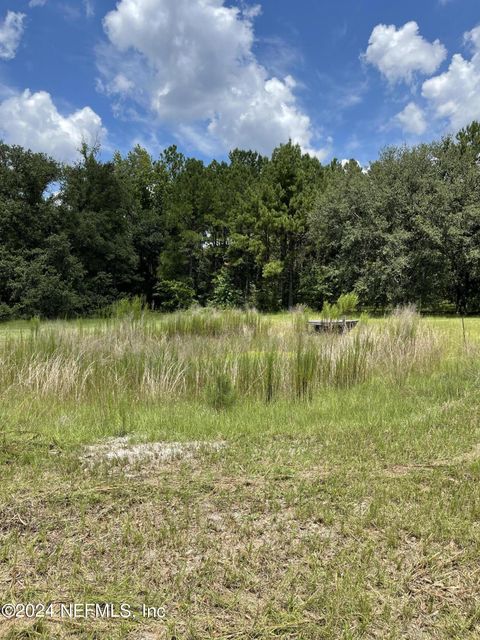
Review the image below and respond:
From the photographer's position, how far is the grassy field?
5.82 feet

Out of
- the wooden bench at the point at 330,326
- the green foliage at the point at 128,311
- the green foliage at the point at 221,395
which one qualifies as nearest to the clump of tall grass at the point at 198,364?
the green foliage at the point at 221,395

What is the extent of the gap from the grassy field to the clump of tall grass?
1.2 inches

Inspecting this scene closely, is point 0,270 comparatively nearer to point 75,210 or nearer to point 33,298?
point 33,298

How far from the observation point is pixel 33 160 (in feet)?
74.1

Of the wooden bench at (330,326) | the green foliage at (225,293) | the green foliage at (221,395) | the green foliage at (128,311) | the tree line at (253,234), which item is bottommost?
the green foliage at (221,395)

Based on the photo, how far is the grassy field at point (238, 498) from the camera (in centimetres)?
177

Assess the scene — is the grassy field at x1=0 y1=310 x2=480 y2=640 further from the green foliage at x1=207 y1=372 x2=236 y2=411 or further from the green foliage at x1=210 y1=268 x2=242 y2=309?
the green foliage at x1=210 y1=268 x2=242 y2=309

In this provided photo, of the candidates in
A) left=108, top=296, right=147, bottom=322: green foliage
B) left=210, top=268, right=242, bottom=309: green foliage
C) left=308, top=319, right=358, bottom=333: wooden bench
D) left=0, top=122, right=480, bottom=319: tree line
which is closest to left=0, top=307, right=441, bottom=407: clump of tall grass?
left=308, top=319, right=358, bottom=333: wooden bench

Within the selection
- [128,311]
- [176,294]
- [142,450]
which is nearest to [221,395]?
[142,450]

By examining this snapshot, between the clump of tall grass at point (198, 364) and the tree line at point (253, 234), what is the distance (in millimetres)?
13376

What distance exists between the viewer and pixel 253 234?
79.4 ft

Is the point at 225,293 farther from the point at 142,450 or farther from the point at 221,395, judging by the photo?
the point at 142,450

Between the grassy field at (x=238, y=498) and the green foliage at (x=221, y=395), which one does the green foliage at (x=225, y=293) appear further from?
the green foliage at (x=221, y=395)

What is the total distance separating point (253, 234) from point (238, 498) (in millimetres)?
22325
